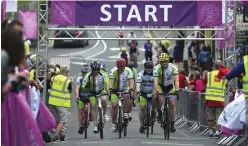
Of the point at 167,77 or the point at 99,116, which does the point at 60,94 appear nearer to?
the point at 99,116

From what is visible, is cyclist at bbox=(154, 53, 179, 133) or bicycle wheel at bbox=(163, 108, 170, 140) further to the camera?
cyclist at bbox=(154, 53, 179, 133)

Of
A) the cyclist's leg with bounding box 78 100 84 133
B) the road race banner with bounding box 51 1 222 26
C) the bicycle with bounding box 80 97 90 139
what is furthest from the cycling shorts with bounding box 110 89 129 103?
the road race banner with bounding box 51 1 222 26

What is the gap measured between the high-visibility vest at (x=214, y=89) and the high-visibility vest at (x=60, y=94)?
3.53 metres

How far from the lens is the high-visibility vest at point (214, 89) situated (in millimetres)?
21641

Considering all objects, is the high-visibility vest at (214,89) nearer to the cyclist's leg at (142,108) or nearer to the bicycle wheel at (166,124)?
the bicycle wheel at (166,124)

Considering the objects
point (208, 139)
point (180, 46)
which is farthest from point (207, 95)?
point (180, 46)

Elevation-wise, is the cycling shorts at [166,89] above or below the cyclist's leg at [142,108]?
above

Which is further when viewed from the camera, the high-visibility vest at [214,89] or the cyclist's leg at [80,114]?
the cyclist's leg at [80,114]

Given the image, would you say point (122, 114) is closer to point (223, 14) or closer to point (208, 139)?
point (208, 139)

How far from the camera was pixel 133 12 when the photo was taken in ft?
77.0

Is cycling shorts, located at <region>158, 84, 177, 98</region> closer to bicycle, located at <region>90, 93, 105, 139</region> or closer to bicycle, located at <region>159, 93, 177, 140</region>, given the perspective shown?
bicycle, located at <region>159, 93, 177, 140</region>

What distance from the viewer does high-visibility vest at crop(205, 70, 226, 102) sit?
71.0ft

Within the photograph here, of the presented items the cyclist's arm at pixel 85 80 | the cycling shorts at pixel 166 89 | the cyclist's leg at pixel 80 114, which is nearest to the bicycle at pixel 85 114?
the cyclist's leg at pixel 80 114

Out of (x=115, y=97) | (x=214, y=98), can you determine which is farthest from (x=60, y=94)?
(x=214, y=98)
